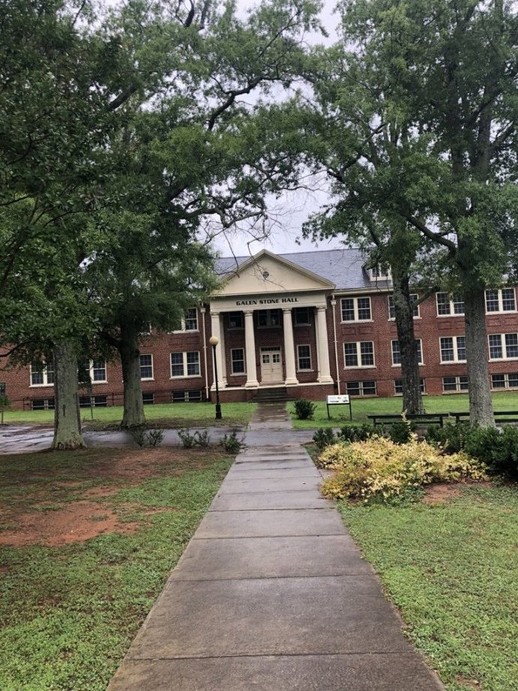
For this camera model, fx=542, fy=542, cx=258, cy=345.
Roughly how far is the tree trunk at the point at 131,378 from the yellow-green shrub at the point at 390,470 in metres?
13.3

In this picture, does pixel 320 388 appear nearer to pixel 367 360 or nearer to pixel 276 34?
pixel 367 360

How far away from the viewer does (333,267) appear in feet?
133

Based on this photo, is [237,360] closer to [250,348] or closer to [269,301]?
[250,348]

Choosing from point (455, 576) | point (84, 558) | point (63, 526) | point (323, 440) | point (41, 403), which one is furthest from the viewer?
point (41, 403)

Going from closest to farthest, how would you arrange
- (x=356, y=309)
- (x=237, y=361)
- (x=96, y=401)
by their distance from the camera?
(x=237, y=361) < (x=356, y=309) < (x=96, y=401)

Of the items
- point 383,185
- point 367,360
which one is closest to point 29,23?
point 383,185

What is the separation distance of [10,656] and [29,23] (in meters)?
7.66

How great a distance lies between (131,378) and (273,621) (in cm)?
1912

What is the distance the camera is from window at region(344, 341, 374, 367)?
37.8 meters

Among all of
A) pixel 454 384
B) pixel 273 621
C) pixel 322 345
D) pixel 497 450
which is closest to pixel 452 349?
pixel 454 384

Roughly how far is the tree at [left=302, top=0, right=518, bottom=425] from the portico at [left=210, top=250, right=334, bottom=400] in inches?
814

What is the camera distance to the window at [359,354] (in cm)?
3781

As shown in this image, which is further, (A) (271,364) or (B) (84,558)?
(A) (271,364)

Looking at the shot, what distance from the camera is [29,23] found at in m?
7.40
